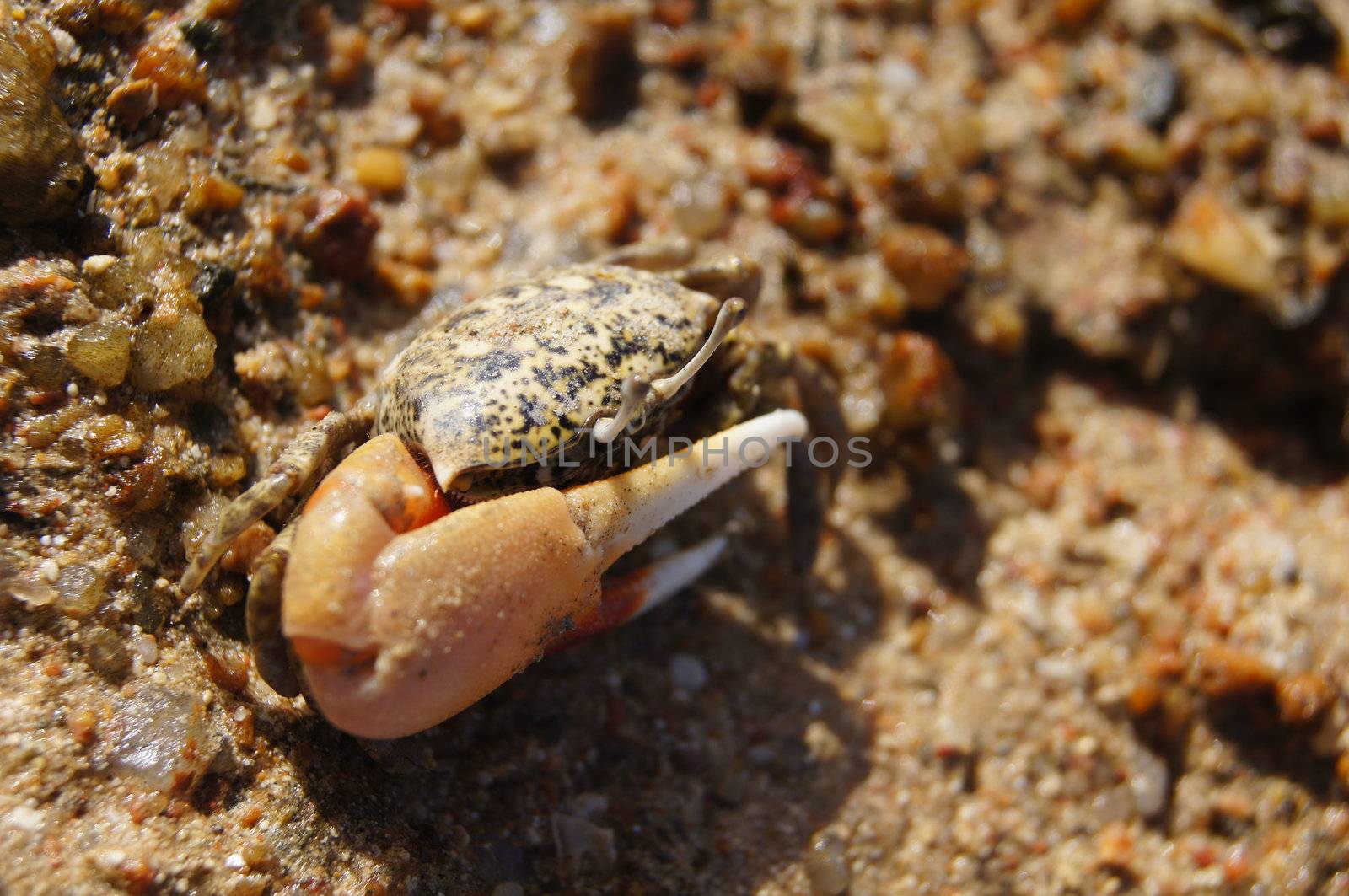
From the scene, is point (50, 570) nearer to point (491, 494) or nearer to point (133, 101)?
point (491, 494)

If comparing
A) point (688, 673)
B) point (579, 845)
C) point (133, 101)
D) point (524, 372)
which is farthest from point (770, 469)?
point (133, 101)

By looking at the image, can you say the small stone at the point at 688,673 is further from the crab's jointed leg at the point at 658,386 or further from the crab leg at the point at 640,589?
the crab's jointed leg at the point at 658,386

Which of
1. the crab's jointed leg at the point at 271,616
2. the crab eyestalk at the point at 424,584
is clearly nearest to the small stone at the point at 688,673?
the crab eyestalk at the point at 424,584

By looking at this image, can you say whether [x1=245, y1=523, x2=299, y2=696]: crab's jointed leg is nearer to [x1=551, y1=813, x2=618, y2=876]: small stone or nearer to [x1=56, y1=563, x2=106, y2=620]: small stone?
[x1=56, y1=563, x2=106, y2=620]: small stone

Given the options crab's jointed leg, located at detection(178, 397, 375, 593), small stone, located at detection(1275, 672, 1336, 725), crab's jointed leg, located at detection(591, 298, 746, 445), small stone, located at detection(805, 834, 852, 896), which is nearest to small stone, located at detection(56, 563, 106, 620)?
crab's jointed leg, located at detection(178, 397, 375, 593)

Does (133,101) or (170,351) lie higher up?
(133,101)

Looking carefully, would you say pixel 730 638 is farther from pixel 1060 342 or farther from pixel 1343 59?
pixel 1343 59

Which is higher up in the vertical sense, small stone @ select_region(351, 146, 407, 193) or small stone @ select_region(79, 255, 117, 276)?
small stone @ select_region(79, 255, 117, 276)
